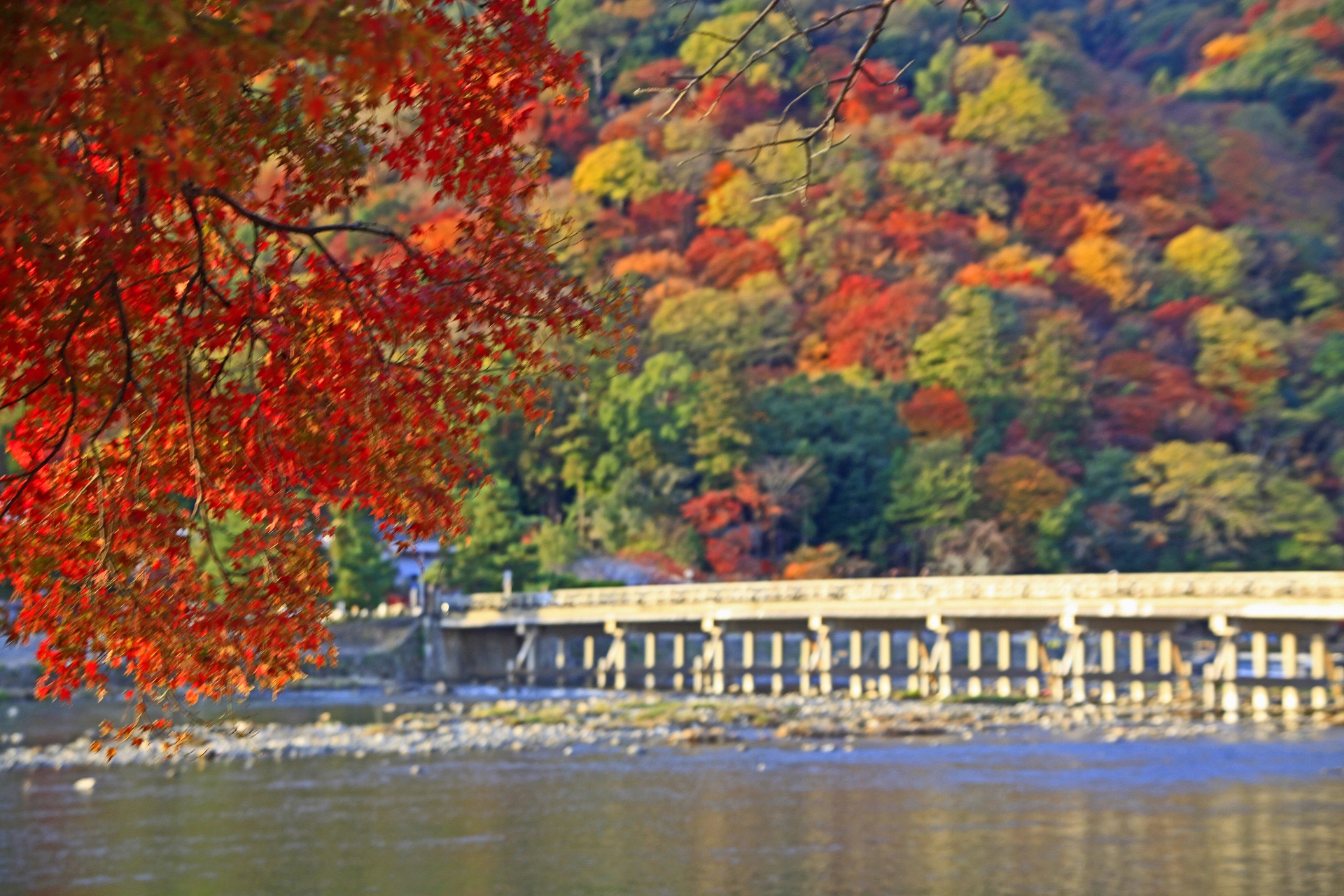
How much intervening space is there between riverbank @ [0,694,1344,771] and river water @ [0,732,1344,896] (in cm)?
140

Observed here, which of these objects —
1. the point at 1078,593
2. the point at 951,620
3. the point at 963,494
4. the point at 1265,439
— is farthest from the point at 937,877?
the point at 1265,439

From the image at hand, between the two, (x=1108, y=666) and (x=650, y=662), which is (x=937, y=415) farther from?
(x=1108, y=666)

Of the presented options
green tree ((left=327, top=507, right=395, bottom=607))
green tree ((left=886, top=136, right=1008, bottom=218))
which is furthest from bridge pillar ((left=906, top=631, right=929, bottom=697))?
green tree ((left=886, top=136, right=1008, bottom=218))

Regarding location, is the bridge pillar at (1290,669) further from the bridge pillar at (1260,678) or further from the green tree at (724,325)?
the green tree at (724,325)

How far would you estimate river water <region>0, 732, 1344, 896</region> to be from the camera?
13.8 m

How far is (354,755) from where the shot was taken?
2436 cm

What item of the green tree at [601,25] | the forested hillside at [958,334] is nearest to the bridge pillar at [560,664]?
the forested hillside at [958,334]

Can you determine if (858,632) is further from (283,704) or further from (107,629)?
(107,629)

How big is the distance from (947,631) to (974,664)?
476 centimetres

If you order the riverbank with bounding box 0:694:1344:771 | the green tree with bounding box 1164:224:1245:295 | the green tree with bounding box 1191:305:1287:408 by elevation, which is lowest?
the riverbank with bounding box 0:694:1344:771

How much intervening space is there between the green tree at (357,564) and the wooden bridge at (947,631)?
3.12m

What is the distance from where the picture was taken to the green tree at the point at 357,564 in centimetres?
4562

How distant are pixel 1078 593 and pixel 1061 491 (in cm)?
1932

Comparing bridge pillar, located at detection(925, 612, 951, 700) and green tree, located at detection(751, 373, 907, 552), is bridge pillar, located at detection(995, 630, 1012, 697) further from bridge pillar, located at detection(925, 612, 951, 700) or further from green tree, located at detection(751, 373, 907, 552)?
green tree, located at detection(751, 373, 907, 552)
